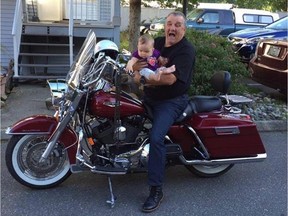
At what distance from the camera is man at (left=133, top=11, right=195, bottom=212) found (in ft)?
11.3

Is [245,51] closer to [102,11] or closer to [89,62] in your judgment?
[102,11]

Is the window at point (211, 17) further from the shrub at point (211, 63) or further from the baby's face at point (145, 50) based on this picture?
the baby's face at point (145, 50)

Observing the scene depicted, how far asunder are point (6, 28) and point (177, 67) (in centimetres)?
754

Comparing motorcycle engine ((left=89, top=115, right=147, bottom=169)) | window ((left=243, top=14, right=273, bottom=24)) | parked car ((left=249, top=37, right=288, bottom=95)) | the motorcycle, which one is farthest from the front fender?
window ((left=243, top=14, right=273, bottom=24))

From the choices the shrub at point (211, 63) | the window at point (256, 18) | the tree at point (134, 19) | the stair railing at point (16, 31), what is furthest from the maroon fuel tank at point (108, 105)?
the window at point (256, 18)

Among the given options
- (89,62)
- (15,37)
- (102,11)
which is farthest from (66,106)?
(102,11)

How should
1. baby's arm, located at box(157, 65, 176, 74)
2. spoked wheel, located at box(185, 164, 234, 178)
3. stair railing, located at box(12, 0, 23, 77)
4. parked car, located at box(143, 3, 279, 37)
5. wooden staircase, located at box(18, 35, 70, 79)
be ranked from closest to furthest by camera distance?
baby's arm, located at box(157, 65, 176, 74) < spoked wheel, located at box(185, 164, 234, 178) < stair railing, located at box(12, 0, 23, 77) < wooden staircase, located at box(18, 35, 70, 79) < parked car, located at box(143, 3, 279, 37)

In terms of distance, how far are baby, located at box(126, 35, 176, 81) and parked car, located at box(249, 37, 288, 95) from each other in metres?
3.83

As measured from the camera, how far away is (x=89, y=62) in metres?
3.54

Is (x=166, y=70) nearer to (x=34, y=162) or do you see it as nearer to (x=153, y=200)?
(x=153, y=200)

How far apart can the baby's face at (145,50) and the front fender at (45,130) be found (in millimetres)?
993

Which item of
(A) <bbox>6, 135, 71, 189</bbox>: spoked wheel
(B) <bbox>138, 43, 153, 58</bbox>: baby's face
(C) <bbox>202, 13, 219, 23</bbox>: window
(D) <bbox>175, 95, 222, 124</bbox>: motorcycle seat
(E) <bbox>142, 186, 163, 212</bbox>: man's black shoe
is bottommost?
(E) <bbox>142, 186, 163, 212</bbox>: man's black shoe

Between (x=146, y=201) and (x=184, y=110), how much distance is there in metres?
0.93

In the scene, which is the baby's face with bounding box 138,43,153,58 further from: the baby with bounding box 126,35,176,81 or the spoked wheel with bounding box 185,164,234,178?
the spoked wheel with bounding box 185,164,234,178
